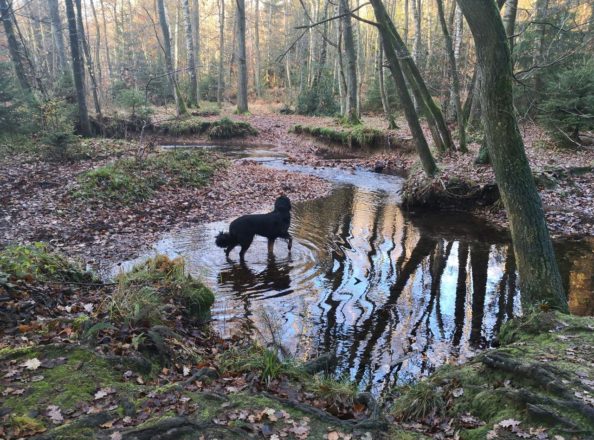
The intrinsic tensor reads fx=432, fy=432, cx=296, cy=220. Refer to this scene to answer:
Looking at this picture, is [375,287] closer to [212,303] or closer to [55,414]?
[212,303]

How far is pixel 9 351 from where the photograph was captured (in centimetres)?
373

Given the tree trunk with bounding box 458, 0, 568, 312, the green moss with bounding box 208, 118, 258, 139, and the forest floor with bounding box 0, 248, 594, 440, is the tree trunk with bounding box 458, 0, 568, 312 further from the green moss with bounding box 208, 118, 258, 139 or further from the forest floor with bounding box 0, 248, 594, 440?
the green moss with bounding box 208, 118, 258, 139

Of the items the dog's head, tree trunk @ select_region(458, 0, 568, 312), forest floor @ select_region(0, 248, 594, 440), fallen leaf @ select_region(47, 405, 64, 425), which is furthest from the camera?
the dog's head

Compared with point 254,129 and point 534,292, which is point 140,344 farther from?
point 254,129

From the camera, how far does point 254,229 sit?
29.3 ft

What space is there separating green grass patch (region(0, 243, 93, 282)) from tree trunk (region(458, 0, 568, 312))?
611 cm

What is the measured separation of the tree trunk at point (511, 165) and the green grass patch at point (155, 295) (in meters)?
4.47

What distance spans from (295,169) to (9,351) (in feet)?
54.0

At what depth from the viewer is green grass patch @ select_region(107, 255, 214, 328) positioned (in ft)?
16.2

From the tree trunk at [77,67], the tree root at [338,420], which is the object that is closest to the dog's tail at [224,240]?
the tree root at [338,420]

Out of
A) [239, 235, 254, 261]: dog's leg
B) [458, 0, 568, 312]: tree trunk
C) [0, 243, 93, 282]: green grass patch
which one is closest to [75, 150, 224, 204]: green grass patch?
[239, 235, 254, 261]: dog's leg

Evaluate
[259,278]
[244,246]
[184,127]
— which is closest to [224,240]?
[244,246]

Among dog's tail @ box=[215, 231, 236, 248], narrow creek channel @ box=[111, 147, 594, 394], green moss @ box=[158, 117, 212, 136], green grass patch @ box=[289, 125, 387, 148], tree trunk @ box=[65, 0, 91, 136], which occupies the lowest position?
narrow creek channel @ box=[111, 147, 594, 394]

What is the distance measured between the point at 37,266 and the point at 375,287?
532cm
